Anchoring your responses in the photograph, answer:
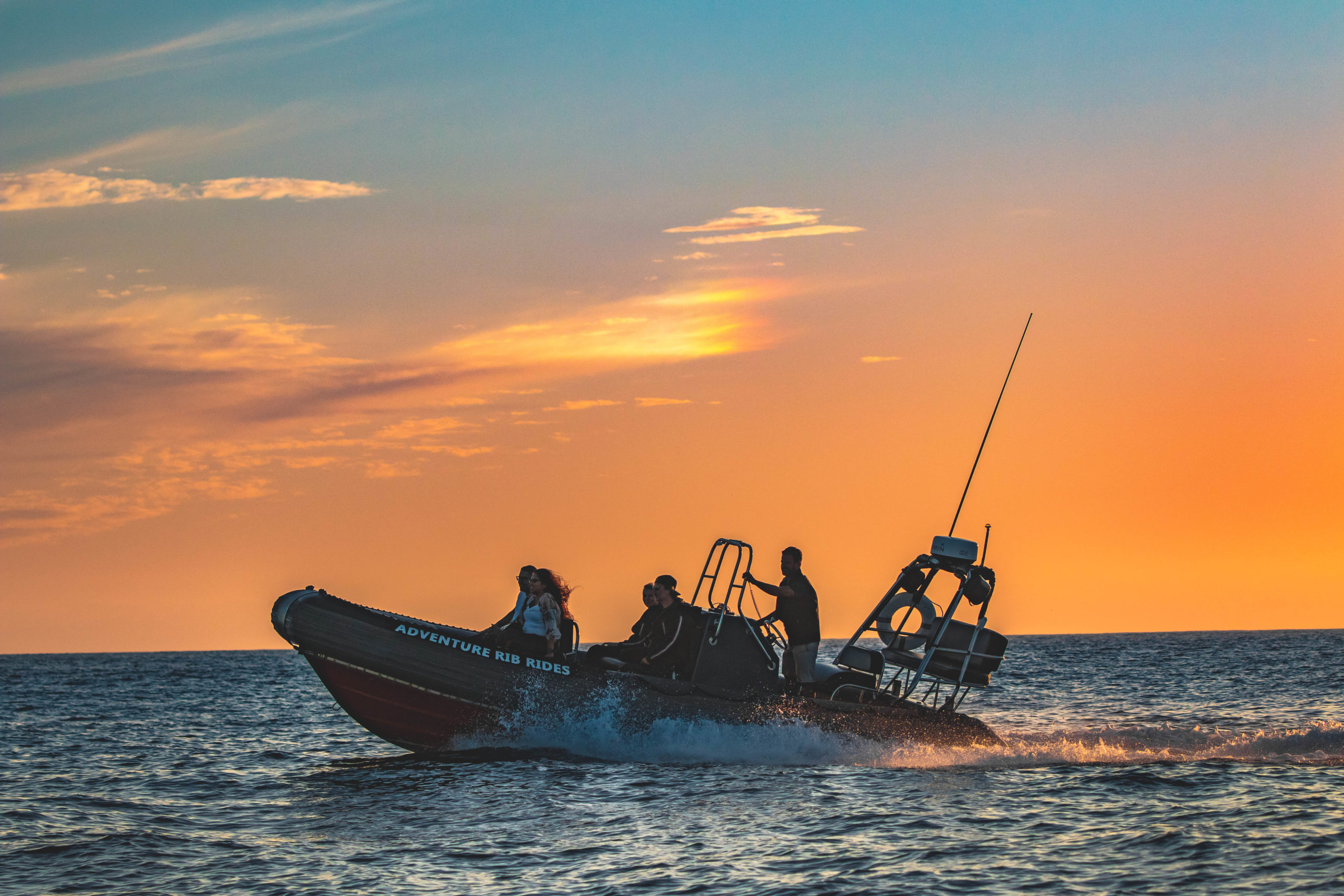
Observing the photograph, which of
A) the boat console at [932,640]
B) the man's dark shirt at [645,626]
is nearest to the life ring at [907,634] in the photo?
the boat console at [932,640]

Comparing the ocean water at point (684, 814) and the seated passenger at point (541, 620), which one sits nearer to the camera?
the ocean water at point (684, 814)

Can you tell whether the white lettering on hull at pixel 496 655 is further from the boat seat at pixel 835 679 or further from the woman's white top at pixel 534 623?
the boat seat at pixel 835 679

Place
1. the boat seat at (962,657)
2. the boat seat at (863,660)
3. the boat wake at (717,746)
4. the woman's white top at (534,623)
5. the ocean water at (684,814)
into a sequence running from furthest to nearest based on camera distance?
the boat seat at (863,660)
the woman's white top at (534,623)
the boat wake at (717,746)
the boat seat at (962,657)
the ocean water at (684,814)

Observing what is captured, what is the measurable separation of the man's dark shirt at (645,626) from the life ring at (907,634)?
7.40 ft

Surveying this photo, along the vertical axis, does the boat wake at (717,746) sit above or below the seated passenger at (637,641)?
below

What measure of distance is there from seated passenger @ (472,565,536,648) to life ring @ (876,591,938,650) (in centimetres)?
358

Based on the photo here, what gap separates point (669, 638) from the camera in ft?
40.2

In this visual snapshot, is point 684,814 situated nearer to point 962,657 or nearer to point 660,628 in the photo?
point 660,628

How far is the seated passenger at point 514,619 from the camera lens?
40.0 ft

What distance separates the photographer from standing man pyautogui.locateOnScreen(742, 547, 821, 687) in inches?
478

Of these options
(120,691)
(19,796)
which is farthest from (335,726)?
(120,691)

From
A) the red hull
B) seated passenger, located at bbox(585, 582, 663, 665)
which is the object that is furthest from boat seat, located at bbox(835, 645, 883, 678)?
the red hull

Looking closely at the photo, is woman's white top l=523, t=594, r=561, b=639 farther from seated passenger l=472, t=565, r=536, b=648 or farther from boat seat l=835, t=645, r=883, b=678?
boat seat l=835, t=645, r=883, b=678

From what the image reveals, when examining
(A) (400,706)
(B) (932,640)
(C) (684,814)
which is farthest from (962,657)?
(A) (400,706)
